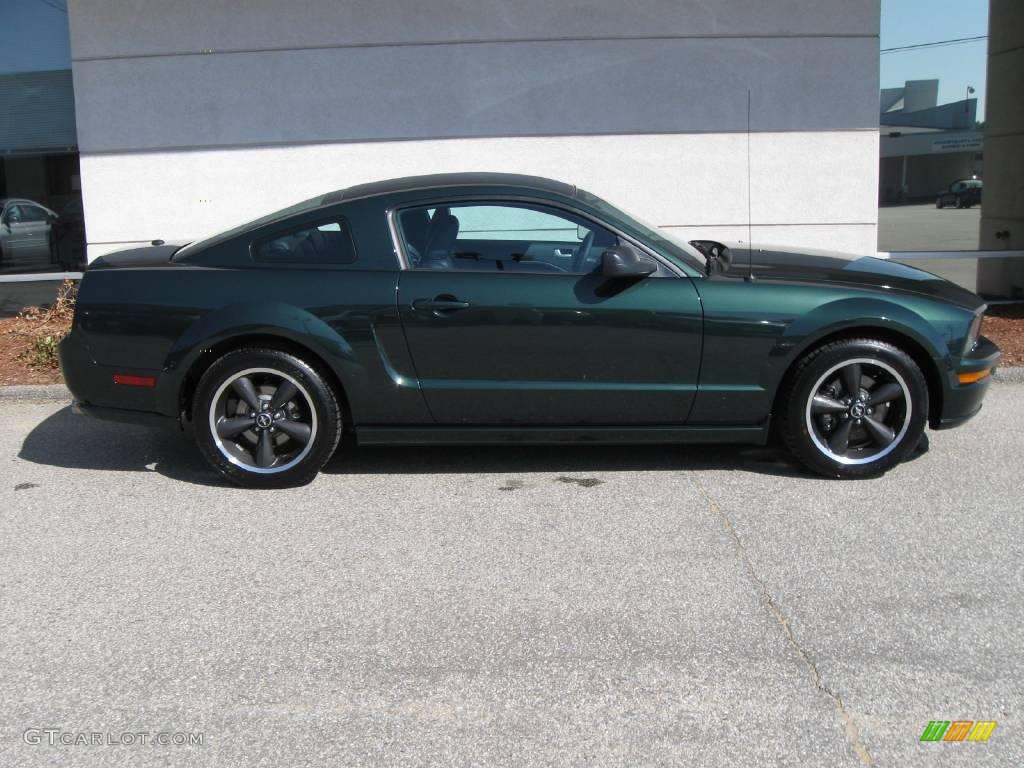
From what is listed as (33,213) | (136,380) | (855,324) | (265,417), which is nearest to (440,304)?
(265,417)

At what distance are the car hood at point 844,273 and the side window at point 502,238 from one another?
0.77 metres

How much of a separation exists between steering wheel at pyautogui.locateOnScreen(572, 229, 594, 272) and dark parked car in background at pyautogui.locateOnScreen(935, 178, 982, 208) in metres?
6.83

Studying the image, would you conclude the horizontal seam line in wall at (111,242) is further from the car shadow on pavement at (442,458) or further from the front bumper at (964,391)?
the front bumper at (964,391)

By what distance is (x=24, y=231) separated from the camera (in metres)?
9.97

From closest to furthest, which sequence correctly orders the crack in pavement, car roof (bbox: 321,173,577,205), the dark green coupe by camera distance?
the crack in pavement → the dark green coupe → car roof (bbox: 321,173,577,205)

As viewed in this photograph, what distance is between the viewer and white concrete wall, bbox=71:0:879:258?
898 centimetres

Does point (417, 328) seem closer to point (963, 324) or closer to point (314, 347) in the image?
point (314, 347)

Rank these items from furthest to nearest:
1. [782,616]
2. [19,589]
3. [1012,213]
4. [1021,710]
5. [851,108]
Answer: [1012,213]
[851,108]
[19,589]
[782,616]
[1021,710]

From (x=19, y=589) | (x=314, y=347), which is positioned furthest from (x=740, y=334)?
(x=19, y=589)

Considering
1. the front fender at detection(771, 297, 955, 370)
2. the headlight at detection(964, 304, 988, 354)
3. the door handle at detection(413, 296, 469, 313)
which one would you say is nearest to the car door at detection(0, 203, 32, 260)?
the door handle at detection(413, 296, 469, 313)

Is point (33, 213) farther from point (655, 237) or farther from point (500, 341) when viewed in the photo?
point (655, 237)

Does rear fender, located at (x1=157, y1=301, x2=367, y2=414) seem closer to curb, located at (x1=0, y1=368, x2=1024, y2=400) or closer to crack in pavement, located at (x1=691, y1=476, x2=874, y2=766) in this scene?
crack in pavement, located at (x1=691, y1=476, x2=874, y2=766)

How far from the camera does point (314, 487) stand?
5359 millimetres

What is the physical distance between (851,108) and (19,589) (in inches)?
306
